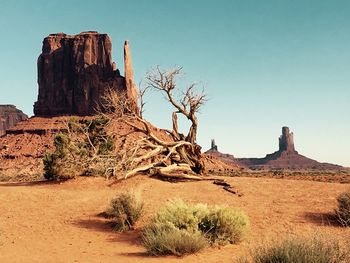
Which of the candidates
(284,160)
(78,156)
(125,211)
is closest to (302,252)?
(125,211)

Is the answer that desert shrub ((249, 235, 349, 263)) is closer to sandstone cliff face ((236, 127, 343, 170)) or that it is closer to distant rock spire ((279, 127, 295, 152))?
sandstone cliff face ((236, 127, 343, 170))

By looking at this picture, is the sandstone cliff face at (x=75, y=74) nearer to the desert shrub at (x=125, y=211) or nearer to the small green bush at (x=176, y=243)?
the desert shrub at (x=125, y=211)

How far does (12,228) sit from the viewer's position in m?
13.4

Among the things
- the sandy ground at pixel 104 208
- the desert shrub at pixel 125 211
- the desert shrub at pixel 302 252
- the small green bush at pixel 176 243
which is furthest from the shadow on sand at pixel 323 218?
the desert shrub at pixel 302 252

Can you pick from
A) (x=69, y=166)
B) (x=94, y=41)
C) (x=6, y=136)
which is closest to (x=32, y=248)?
(x=69, y=166)

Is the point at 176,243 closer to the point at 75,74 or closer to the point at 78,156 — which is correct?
the point at 78,156

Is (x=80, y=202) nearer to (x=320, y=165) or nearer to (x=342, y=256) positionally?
(x=342, y=256)

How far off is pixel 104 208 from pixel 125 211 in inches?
92.2

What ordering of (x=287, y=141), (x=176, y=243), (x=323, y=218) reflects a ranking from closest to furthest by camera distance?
(x=176, y=243) < (x=323, y=218) < (x=287, y=141)

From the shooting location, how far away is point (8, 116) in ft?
540

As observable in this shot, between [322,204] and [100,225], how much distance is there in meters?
8.44

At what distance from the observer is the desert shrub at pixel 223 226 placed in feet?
35.3

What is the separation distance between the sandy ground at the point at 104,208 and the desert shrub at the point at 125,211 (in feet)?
1.08

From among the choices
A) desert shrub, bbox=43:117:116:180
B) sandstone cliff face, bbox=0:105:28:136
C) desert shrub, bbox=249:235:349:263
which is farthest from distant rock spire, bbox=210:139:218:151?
desert shrub, bbox=249:235:349:263
